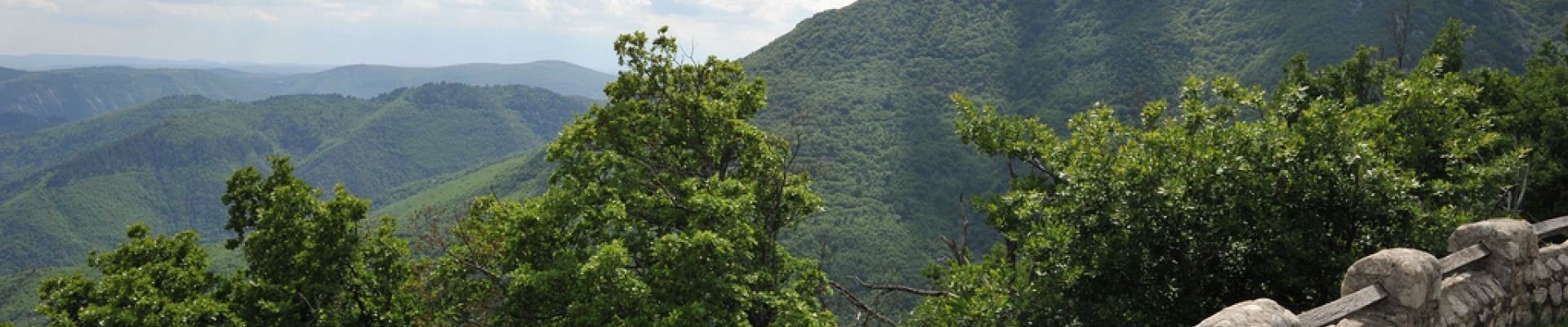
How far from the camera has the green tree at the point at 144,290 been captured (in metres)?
14.2

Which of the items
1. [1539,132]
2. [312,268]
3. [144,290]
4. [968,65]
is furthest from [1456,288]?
[968,65]

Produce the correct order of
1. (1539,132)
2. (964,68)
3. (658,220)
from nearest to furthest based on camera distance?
(658,220), (1539,132), (964,68)

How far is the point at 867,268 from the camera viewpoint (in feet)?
346

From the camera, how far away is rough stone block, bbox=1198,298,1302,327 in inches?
288

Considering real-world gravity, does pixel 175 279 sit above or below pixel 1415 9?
below

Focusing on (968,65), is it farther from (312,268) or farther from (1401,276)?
(1401,276)

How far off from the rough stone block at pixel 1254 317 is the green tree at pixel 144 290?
48.0 feet

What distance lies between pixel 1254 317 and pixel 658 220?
36.8ft

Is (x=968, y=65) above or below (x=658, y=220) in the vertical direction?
above

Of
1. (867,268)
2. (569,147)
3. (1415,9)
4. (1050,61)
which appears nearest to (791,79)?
(1050,61)

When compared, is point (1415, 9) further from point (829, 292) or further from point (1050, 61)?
point (829, 292)

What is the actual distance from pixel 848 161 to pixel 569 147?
119m

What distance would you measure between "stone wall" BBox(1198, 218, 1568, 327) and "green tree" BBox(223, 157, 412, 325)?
1423 cm

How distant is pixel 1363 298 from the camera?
8680mm
